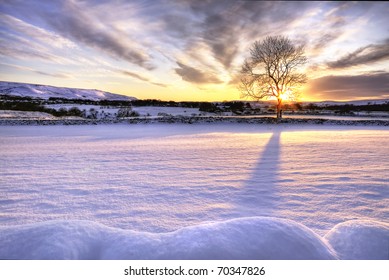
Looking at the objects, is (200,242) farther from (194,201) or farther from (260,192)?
(260,192)

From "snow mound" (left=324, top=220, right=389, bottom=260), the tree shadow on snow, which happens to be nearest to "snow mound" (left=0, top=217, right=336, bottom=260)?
"snow mound" (left=324, top=220, right=389, bottom=260)

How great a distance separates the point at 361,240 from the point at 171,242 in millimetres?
1766

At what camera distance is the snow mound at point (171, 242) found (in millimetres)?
1937

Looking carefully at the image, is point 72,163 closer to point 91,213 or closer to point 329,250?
point 91,213

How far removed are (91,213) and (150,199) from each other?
36.1 inches

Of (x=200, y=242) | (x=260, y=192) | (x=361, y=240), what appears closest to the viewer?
(x=200, y=242)

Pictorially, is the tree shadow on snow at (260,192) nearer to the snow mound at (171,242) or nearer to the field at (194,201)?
the field at (194,201)

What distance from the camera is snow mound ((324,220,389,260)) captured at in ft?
6.63

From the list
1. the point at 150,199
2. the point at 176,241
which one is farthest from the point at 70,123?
the point at 176,241

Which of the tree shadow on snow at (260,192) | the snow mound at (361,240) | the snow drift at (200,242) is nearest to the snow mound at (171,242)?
the snow drift at (200,242)

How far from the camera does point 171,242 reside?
2117 mm

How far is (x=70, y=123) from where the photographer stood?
781 inches

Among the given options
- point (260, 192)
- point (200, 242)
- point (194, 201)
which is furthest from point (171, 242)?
point (260, 192)

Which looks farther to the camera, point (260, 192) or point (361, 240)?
point (260, 192)
